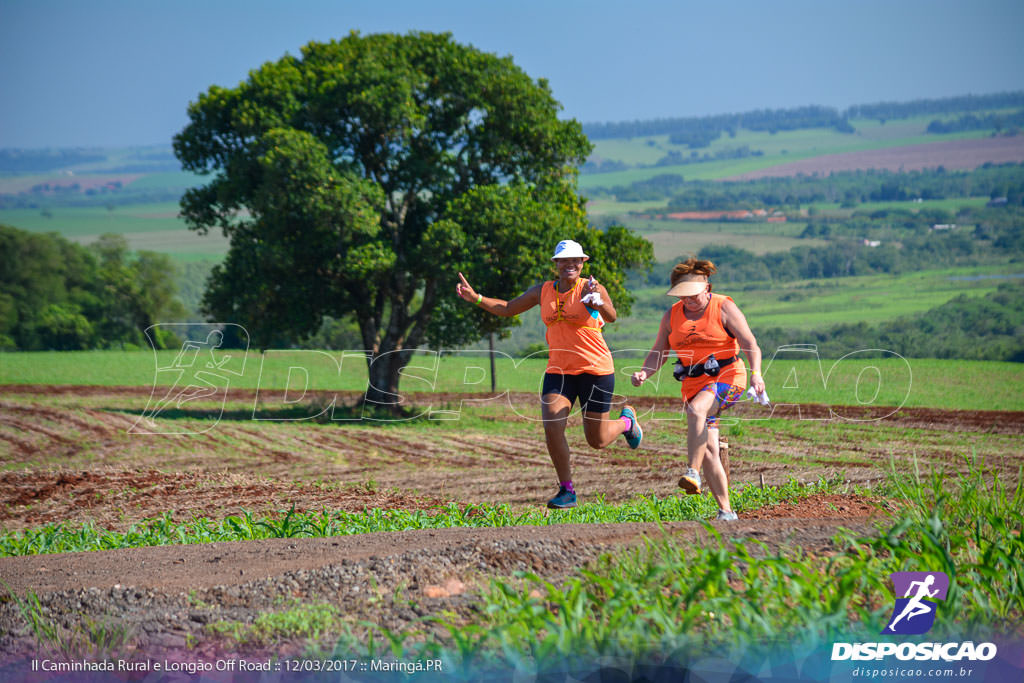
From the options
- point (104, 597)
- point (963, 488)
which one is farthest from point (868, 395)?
point (104, 597)

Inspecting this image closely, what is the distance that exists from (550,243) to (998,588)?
14.0 metres

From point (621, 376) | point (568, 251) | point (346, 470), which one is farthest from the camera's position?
point (621, 376)

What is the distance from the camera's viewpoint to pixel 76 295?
46.1 meters

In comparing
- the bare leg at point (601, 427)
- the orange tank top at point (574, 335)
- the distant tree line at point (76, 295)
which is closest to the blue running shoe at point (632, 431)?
the bare leg at point (601, 427)

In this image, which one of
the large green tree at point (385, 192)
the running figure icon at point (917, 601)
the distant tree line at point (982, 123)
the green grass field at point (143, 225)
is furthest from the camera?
the green grass field at point (143, 225)

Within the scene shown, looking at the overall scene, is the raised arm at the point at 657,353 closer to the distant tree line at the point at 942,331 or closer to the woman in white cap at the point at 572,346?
the woman in white cap at the point at 572,346

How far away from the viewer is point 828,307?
39969 mm

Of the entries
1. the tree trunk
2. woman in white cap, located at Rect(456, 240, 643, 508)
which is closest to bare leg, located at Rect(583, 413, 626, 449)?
woman in white cap, located at Rect(456, 240, 643, 508)

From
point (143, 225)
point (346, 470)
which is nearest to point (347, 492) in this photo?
point (346, 470)

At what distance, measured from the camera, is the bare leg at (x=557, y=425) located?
7.21 meters

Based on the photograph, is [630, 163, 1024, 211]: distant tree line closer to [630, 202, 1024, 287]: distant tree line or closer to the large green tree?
[630, 202, 1024, 287]: distant tree line

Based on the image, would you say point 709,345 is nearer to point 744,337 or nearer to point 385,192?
point 744,337

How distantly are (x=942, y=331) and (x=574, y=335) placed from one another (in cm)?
2902

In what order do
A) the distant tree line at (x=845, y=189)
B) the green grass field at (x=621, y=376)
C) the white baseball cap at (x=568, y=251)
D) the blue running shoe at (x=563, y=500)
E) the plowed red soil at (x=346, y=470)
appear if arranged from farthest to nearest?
the distant tree line at (x=845, y=189)
the green grass field at (x=621, y=376)
the blue running shoe at (x=563, y=500)
the white baseball cap at (x=568, y=251)
the plowed red soil at (x=346, y=470)
